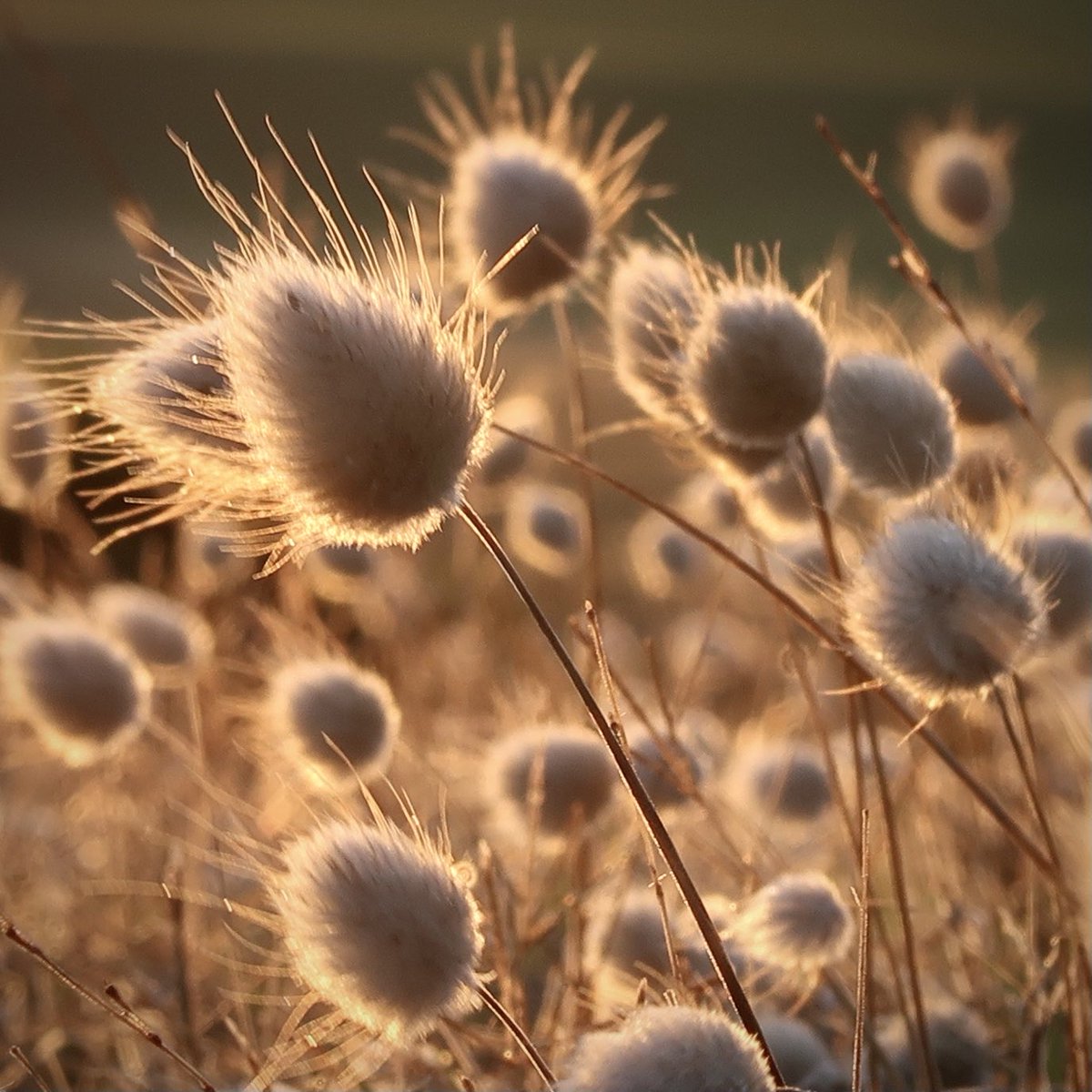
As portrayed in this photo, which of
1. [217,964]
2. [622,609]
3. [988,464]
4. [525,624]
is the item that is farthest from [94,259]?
[988,464]

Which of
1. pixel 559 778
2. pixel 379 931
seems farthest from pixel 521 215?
pixel 379 931

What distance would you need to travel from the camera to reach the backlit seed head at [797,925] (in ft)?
1.98

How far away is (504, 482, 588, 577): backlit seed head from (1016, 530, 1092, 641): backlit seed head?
0.41 meters

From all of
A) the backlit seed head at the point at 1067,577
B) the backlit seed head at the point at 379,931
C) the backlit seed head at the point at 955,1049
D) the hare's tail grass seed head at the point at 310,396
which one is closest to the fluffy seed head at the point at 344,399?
the hare's tail grass seed head at the point at 310,396

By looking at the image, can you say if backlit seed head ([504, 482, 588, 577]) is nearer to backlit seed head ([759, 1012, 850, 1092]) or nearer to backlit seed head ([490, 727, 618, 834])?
backlit seed head ([490, 727, 618, 834])

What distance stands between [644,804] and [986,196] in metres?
0.76

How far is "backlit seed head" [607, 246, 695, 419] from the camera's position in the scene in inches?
27.4

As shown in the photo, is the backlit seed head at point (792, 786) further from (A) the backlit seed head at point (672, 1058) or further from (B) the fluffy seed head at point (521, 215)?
(A) the backlit seed head at point (672, 1058)

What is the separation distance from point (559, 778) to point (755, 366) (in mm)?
284

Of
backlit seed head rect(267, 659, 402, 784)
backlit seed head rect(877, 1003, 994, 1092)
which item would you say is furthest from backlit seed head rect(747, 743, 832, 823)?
backlit seed head rect(267, 659, 402, 784)

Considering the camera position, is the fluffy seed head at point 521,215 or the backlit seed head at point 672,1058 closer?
the backlit seed head at point 672,1058

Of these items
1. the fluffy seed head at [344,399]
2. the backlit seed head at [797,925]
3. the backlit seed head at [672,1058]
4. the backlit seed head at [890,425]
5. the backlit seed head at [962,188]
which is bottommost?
the backlit seed head at [672,1058]

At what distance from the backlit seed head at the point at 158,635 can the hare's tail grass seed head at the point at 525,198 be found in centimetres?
38

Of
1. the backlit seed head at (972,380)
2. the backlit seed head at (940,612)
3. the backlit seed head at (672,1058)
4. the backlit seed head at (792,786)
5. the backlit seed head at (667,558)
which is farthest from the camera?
the backlit seed head at (667,558)
